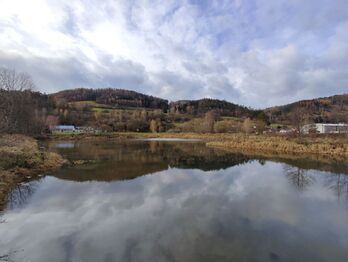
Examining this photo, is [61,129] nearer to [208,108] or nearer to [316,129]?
[316,129]

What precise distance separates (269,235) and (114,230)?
171 inches

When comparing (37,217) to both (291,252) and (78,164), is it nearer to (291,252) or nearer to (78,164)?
(291,252)

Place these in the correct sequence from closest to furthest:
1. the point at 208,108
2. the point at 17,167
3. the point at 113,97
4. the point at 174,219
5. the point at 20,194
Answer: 1. the point at 174,219
2. the point at 20,194
3. the point at 17,167
4. the point at 208,108
5. the point at 113,97

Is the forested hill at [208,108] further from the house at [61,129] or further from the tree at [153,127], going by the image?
the house at [61,129]

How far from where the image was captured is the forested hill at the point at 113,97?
142 meters

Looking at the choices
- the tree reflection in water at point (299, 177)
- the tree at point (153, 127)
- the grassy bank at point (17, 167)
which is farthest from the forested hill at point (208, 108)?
the grassy bank at point (17, 167)

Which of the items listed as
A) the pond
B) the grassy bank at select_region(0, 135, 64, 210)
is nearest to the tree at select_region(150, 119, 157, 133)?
the grassy bank at select_region(0, 135, 64, 210)

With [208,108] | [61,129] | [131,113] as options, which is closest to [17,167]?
[61,129]

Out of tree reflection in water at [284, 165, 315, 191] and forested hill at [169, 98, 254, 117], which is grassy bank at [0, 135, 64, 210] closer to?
tree reflection in water at [284, 165, 315, 191]

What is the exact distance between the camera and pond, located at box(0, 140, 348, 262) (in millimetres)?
6453

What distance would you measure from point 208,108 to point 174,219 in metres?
140

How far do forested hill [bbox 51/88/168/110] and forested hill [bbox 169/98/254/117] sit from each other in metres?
9.23

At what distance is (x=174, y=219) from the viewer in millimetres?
8930

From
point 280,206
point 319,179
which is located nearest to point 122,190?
point 280,206
